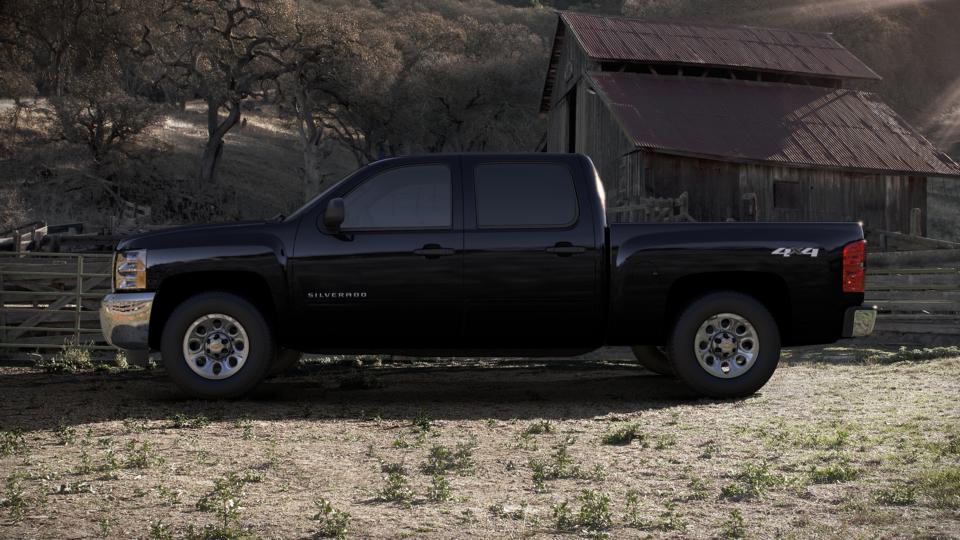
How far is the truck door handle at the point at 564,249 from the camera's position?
375 inches

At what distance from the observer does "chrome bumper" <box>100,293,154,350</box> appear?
30.9 ft

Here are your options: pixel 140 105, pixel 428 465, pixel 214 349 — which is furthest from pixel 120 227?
pixel 428 465

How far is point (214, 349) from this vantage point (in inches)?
374

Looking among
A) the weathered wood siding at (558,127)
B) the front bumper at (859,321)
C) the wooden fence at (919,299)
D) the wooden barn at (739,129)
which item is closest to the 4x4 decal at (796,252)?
the front bumper at (859,321)

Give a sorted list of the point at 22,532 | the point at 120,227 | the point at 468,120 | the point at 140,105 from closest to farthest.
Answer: the point at 22,532 → the point at 120,227 → the point at 140,105 → the point at 468,120

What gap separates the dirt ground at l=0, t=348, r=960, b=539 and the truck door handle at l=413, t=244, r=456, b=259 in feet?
4.70

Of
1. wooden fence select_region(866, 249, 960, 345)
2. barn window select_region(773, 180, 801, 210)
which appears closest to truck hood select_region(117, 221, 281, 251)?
wooden fence select_region(866, 249, 960, 345)

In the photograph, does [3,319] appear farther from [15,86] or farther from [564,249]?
[15,86]

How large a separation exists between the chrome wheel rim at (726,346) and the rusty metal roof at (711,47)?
23.1 metres

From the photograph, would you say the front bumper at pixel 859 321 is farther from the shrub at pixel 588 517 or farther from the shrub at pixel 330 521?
the shrub at pixel 330 521

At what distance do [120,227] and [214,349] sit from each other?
93.6 feet

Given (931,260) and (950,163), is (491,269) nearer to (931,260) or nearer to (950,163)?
(931,260)

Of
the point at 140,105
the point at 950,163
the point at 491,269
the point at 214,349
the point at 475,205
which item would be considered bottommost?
the point at 214,349

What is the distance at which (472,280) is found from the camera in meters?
9.50
